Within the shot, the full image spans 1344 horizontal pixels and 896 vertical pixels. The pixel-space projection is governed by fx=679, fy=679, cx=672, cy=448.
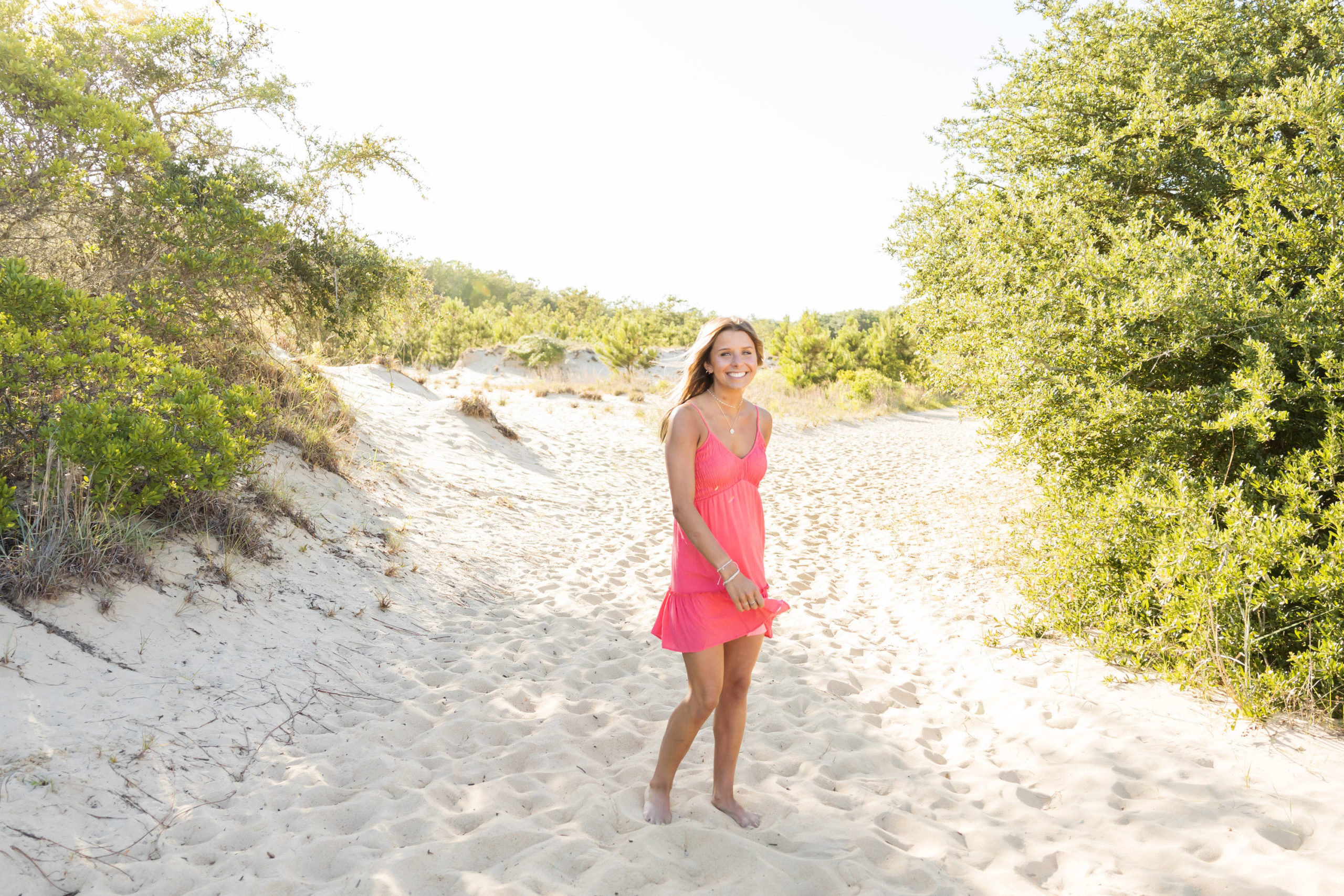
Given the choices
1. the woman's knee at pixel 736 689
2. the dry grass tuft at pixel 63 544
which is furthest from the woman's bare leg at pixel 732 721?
the dry grass tuft at pixel 63 544

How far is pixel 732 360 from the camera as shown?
8.68 ft

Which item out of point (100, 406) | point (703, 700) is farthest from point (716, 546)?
point (100, 406)

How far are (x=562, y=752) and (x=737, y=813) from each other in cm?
99

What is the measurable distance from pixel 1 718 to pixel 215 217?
4772mm

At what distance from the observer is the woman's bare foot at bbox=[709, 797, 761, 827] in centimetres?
281

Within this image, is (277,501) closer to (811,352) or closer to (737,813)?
(737,813)

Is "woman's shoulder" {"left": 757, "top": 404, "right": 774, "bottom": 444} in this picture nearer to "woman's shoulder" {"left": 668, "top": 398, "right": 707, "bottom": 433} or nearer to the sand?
"woman's shoulder" {"left": 668, "top": 398, "right": 707, "bottom": 433}

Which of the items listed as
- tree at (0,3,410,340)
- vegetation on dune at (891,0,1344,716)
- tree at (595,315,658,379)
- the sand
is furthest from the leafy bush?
vegetation on dune at (891,0,1344,716)

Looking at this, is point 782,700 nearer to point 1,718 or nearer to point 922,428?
point 1,718

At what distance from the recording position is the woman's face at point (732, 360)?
8.65 ft

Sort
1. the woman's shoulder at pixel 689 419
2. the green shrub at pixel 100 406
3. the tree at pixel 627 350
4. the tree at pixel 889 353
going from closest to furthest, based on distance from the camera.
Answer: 1. the woman's shoulder at pixel 689 419
2. the green shrub at pixel 100 406
3. the tree at pixel 627 350
4. the tree at pixel 889 353

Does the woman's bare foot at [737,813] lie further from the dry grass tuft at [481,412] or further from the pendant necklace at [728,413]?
the dry grass tuft at [481,412]

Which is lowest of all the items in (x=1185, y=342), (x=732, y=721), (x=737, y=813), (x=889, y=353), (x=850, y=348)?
(x=737, y=813)

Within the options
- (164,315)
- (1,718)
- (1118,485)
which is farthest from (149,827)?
(1118,485)
